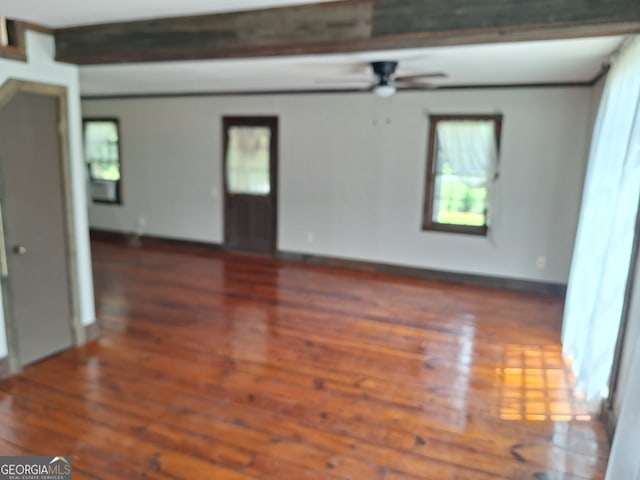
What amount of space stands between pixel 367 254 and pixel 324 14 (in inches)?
156

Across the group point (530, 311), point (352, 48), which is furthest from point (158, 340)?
point (530, 311)

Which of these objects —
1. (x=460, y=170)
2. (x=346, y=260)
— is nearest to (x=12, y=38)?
(x=346, y=260)

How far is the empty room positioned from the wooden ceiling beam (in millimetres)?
14

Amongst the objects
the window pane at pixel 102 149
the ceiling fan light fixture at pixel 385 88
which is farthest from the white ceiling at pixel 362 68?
the window pane at pixel 102 149

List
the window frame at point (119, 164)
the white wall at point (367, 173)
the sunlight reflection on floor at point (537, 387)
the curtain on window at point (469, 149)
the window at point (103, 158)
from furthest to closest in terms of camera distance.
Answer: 1. the window at point (103, 158)
2. the window frame at point (119, 164)
3. the curtain on window at point (469, 149)
4. the white wall at point (367, 173)
5. the sunlight reflection on floor at point (537, 387)

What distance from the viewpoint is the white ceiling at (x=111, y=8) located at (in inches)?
99.3

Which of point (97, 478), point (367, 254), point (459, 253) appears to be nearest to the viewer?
point (97, 478)

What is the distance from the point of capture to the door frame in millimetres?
3018

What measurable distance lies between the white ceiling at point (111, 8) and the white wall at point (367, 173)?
11.2 feet

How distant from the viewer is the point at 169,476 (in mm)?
2184

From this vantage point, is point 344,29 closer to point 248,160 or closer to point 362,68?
point 362,68

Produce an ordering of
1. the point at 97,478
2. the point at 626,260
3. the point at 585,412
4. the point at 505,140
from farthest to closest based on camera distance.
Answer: the point at 505,140 < the point at 585,412 < the point at 626,260 < the point at 97,478

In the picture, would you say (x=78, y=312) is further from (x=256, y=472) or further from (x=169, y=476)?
(x=256, y=472)

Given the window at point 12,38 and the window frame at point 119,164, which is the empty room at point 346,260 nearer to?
the window at point 12,38
